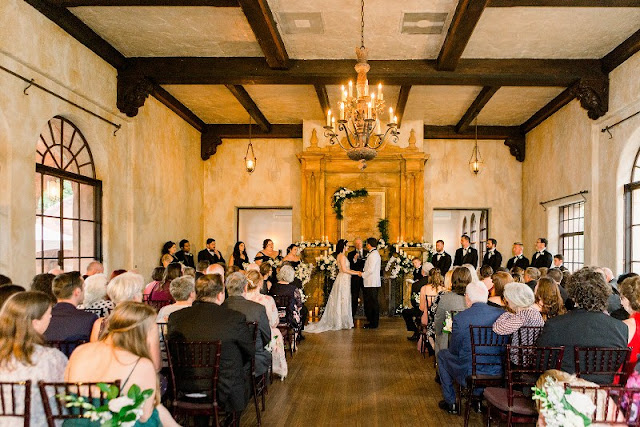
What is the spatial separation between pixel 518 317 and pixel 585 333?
0.73 metres

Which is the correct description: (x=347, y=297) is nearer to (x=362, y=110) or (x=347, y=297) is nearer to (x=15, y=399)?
(x=362, y=110)

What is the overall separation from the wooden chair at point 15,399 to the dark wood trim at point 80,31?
5.16m

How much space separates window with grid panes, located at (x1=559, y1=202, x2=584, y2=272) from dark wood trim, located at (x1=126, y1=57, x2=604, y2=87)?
3.02 meters

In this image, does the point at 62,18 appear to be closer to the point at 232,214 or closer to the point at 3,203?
the point at 3,203

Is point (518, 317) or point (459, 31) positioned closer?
Result: point (518, 317)

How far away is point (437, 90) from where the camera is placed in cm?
1062

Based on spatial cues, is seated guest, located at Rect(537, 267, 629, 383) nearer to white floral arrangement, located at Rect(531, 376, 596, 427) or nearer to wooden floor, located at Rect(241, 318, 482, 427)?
white floral arrangement, located at Rect(531, 376, 596, 427)

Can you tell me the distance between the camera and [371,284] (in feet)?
33.6

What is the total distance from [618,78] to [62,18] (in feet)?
25.6

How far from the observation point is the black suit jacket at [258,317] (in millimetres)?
4648

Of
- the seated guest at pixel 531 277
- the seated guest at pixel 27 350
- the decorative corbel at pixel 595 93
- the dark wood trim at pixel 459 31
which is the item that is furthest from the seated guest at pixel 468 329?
the decorative corbel at pixel 595 93

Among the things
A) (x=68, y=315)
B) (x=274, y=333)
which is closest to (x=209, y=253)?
(x=274, y=333)

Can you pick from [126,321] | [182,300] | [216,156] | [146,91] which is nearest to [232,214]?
[216,156]

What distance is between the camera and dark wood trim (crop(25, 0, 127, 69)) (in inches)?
259
